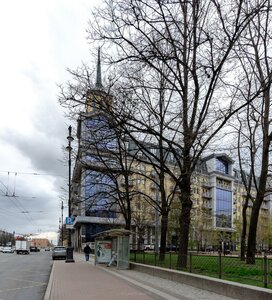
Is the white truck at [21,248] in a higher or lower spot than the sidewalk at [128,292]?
lower

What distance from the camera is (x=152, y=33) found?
1934cm

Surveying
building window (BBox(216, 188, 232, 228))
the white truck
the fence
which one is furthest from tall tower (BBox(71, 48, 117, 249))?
building window (BBox(216, 188, 232, 228))

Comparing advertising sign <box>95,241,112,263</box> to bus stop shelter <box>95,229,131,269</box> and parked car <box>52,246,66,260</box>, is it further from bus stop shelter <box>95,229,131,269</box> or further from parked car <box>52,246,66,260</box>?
parked car <box>52,246,66,260</box>

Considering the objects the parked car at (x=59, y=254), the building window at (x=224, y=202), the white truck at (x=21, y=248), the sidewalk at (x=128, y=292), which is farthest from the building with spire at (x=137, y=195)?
the white truck at (x=21, y=248)

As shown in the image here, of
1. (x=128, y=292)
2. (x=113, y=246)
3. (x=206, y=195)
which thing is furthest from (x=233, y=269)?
(x=206, y=195)

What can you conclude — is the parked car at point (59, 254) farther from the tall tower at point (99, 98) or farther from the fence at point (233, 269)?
the fence at point (233, 269)

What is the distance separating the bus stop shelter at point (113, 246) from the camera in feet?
85.4

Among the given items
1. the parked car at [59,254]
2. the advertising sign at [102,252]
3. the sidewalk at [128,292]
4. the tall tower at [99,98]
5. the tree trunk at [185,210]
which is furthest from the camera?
the parked car at [59,254]

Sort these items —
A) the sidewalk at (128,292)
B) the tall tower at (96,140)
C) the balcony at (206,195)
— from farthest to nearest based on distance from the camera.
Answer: the balcony at (206,195) → the tall tower at (96,140) → the sidewalk at (128,292)

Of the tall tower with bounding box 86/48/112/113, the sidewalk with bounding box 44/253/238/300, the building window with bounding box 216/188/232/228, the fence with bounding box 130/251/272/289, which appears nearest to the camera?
the fence with bounding box 130/251/272/289

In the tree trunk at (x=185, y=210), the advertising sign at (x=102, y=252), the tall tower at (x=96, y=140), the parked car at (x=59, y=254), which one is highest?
the tall tower at (x=96, y=140)

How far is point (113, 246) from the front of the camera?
30203 millimetres

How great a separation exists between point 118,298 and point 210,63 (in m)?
10.4

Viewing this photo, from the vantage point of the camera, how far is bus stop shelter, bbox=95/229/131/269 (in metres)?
26.0
